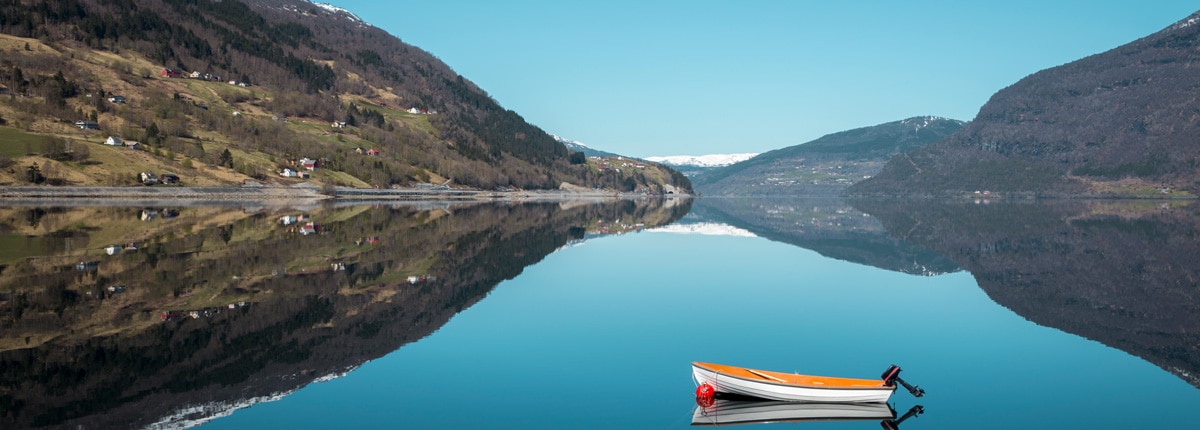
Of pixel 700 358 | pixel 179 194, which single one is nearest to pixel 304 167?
pixel 179 194

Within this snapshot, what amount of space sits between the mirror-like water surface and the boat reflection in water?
0.38 meters

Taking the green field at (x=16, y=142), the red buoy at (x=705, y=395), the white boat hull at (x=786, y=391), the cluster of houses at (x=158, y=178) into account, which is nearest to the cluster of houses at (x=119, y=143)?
the green field at (x=16, y=142)

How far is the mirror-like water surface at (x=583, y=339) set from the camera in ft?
44.9

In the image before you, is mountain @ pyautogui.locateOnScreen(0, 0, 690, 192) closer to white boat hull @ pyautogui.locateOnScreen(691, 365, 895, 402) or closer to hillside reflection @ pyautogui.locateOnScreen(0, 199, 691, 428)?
hillside reflection @ pyautogui.locateOnScreen(0, 199, 691, 428)

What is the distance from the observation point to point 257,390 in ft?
47.1

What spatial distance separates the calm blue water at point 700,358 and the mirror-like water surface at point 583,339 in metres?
0.08

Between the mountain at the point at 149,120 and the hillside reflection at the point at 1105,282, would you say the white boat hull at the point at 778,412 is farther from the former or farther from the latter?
the mountain at the point at 149,120

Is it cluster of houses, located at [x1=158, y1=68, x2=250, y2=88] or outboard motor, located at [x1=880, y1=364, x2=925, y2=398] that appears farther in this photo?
cluster of houses, located at [x1=158, y1=68, x2=250, y2=88]

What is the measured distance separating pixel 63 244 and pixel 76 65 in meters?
134

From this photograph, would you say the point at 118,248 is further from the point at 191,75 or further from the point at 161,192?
the point at 191,75

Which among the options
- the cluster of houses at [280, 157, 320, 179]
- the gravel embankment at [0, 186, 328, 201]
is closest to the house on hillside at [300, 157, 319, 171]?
the cluster of houses at [280, 157, 320, 179]

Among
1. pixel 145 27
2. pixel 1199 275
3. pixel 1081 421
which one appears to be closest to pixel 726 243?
pixel 1199 275

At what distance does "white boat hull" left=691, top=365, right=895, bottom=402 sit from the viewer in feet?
44.8

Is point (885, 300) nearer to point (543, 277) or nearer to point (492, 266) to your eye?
point (543, 277)
